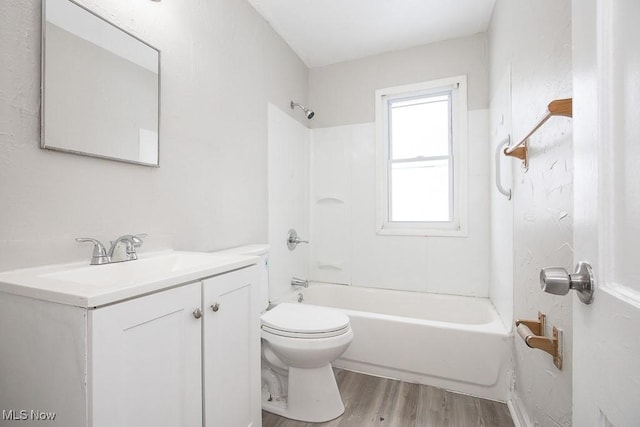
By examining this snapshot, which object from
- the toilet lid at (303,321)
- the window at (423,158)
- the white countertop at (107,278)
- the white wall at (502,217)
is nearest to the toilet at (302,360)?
the toilet lid at (303,321)

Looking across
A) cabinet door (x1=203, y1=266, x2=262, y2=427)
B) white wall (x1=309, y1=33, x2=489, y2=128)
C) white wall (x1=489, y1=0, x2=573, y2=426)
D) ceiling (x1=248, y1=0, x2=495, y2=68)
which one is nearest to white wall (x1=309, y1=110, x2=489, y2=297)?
white wall (x1=309, y1=33, x2=489, y2=128)

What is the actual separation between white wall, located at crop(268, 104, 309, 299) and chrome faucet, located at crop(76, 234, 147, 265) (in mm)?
1107

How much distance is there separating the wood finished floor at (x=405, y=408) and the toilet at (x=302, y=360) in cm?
7

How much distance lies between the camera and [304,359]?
1481 mm

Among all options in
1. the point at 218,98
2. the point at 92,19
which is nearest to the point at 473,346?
the point at 218,98

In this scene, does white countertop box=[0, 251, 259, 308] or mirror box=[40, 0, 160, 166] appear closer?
white countertop box=[0, 251, 259, 308]

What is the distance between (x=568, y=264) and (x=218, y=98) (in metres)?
1.77

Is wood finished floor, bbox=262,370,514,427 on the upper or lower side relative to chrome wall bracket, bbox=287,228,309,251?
lower

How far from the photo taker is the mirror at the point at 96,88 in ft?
3.16

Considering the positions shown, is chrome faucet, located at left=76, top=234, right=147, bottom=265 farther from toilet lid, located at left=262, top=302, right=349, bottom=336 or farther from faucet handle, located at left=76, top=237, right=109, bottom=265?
toilet lid, located at left=262, top=302, right=349, bottom=336

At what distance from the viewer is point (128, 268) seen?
108cm

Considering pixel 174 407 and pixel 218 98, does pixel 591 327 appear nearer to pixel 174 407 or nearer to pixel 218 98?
pixel 174 407

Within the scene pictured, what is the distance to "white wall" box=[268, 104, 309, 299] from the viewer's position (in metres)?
2.25

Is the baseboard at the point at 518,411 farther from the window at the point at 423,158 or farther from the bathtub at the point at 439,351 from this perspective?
the window at the point at 423,158
